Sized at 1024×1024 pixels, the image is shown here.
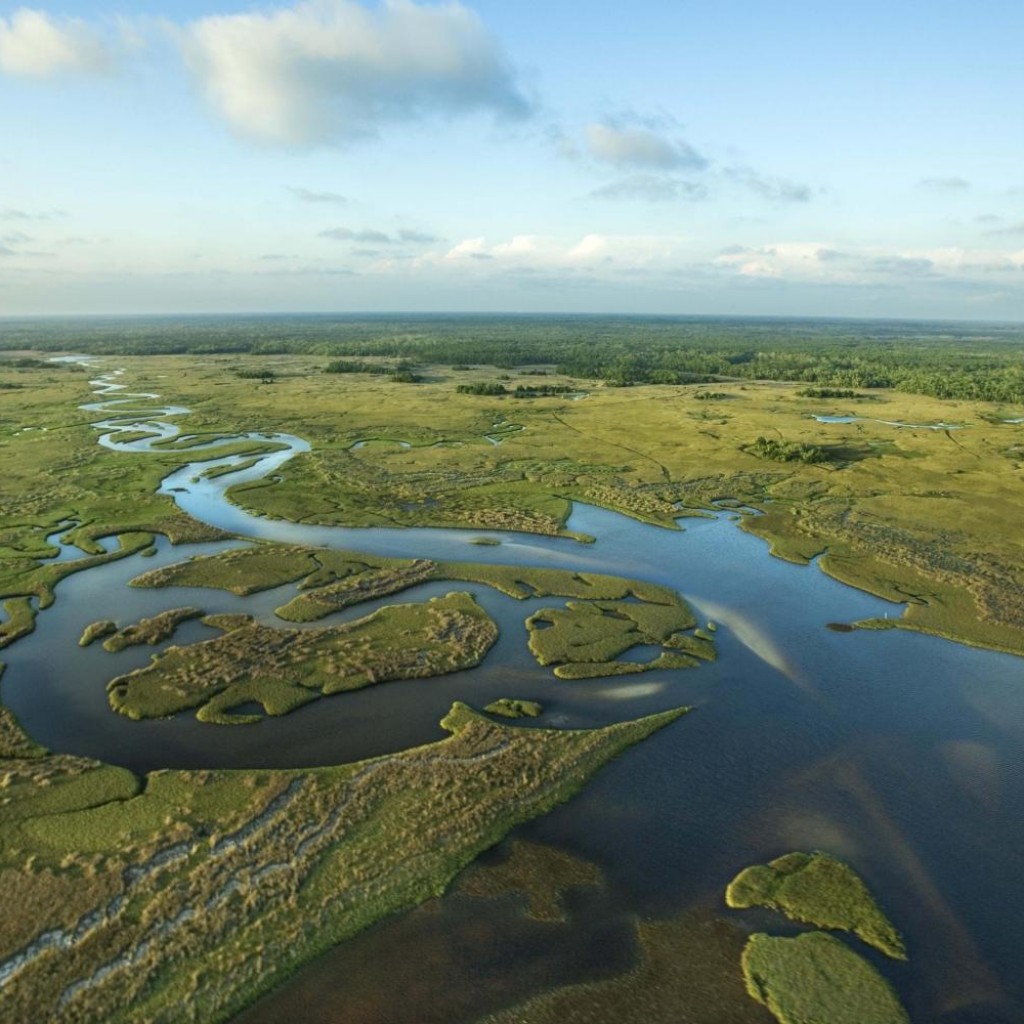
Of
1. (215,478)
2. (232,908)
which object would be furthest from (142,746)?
(215,478)

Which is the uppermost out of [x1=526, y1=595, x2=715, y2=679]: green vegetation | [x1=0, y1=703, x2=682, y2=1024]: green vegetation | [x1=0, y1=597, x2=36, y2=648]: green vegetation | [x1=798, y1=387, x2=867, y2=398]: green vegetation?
[x1=798, y1=387, x2=867, y2=398]: green vegetation

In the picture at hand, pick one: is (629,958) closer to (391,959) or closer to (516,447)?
(391,959)

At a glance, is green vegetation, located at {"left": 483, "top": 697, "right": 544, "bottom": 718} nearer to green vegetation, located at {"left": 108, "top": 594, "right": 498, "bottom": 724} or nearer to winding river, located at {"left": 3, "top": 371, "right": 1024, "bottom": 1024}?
winding river, located at {"left": 3, "top": 371, "right": 1024, "bottom": 1024}

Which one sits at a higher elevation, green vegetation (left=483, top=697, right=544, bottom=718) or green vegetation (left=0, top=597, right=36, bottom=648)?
green vegetation (left=0, top=597, right=36, bottom=648)

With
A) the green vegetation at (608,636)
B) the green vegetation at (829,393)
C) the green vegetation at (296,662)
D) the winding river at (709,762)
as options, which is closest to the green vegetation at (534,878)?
the winding river at (709,762)

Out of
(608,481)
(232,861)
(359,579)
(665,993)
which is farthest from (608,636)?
(608,481)

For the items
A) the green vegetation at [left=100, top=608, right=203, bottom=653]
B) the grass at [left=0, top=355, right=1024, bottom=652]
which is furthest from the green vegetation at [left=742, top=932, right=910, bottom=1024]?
the green vegetation at [left=100, top=608, right=203, bottom=653]

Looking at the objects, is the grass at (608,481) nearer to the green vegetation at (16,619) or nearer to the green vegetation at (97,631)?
the green vegetation at (16,619)
